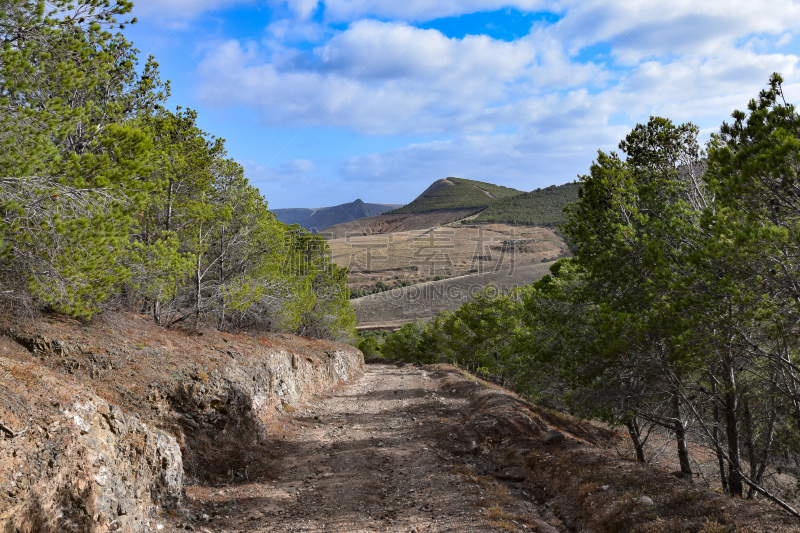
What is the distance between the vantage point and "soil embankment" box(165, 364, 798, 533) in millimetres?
7109

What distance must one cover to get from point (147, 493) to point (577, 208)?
39.5 ft

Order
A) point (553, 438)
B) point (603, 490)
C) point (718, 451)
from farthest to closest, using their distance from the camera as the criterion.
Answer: point (553, 438) → point (718, 451) → point (603, 490)

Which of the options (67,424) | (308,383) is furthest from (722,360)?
(308,383)

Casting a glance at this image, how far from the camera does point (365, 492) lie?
9.05 m

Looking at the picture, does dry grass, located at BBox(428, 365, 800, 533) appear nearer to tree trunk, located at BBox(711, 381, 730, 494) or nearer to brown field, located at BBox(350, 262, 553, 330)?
tree trunk, located at BBox(711, 381, 730, 494)

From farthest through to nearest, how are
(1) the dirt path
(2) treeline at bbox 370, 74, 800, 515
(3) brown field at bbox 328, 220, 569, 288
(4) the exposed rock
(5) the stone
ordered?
(3) brown field at bbox 328, 220, 569, 288 → (5) the stone → (1) the dirt path → (4) the exposed rock → (2) treeline at bbox 370, 74, 800, 515

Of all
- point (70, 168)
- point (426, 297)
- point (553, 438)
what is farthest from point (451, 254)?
point (70, 168)

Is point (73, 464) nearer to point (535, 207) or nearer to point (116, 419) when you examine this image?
point (116, 419)

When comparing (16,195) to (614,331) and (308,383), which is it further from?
(308,383)

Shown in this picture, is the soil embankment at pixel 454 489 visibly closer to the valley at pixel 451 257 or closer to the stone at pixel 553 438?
the stone at pixel 553 438

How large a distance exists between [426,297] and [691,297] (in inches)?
3914

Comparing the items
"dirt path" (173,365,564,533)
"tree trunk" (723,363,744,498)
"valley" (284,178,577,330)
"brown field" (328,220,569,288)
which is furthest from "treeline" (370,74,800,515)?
"brown field" (328,220,569,288)

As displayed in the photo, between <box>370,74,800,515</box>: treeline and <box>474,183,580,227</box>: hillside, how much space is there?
129200 mm

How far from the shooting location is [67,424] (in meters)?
5.70
